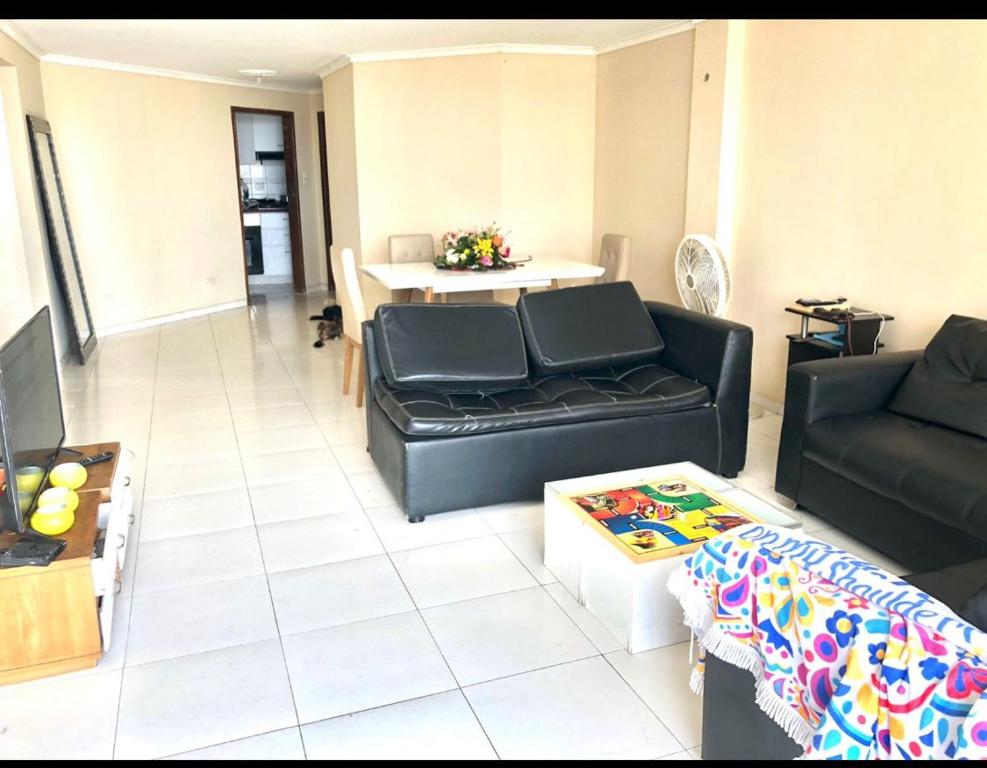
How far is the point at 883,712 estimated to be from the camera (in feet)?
3.63

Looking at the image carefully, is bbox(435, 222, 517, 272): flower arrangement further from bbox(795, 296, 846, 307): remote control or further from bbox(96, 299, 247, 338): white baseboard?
bbox(96, 299, 247, 338): white baseboard

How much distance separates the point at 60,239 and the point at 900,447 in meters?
6.35

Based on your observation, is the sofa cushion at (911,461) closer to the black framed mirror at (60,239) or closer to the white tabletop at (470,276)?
the white tabletop at (470,276)

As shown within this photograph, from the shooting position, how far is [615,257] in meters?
5.77

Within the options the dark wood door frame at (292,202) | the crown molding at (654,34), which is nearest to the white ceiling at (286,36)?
the crown molding at (654,34)

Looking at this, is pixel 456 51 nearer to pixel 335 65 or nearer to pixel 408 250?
pixel 335 65

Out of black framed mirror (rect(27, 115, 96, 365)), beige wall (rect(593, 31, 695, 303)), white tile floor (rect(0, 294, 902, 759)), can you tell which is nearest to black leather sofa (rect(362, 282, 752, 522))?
white tile floor (rect(0, 294, 902, 759))

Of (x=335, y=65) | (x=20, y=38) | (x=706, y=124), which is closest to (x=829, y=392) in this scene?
(x=706, y=124)

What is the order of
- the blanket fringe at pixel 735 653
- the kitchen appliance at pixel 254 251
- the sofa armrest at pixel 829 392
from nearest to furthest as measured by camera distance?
1. the blanket fringe at pixel 735 653
2. the sofa armrest at pixel 829 392
3. the kitchen appliance at pixel 254 251

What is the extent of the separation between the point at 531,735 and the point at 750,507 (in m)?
1.10

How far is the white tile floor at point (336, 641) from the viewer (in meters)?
1.96

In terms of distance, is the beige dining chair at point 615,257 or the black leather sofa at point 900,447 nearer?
the black leather sofa at point 900,447

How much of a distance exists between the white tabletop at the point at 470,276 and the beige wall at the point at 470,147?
1.09m
